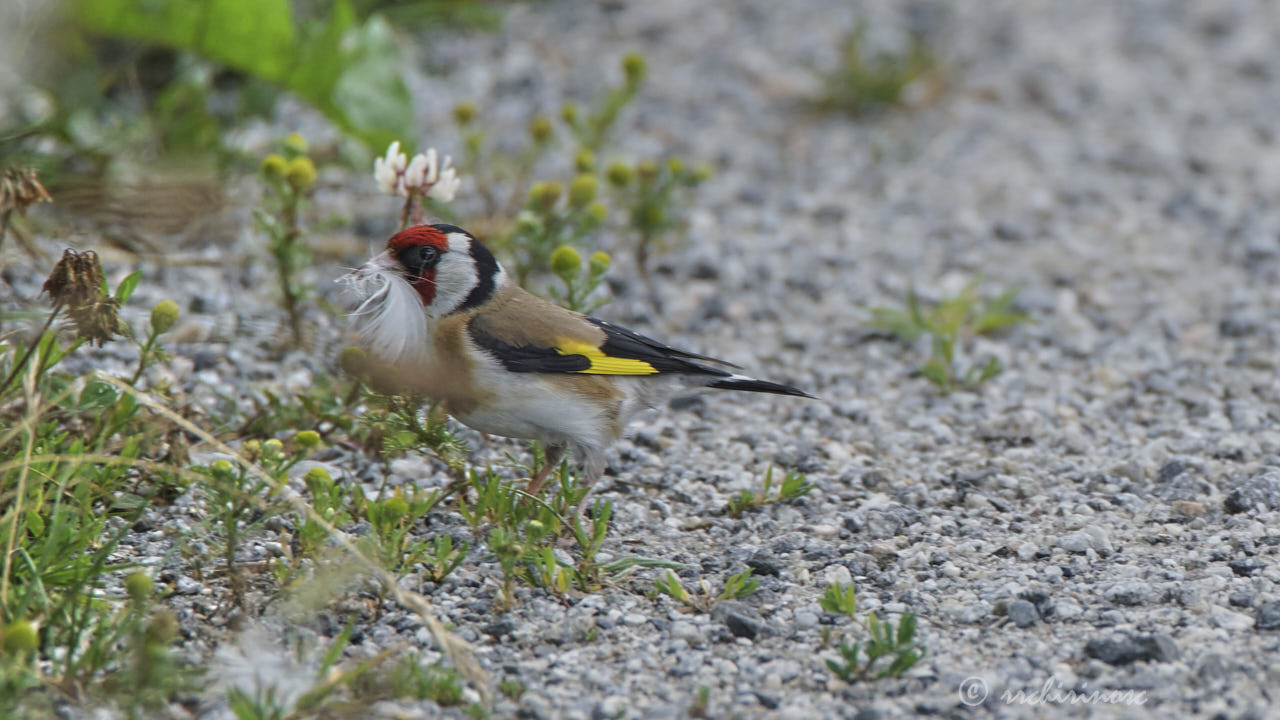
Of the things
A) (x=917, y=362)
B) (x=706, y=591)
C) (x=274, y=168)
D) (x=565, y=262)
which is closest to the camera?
(x=706, y=591)

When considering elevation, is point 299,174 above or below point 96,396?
above

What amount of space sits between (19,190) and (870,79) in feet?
16.2

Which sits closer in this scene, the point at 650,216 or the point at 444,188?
the point at 444,188

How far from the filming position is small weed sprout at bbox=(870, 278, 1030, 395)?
532 centimetres

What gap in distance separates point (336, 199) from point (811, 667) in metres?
3.80

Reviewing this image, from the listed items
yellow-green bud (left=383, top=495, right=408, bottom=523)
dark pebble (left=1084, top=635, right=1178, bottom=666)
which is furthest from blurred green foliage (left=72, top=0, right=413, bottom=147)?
dark pebble (left=1084, top=635, right=1178, bottom=666)

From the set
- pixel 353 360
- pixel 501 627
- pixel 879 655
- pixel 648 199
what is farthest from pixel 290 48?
pixel 879 655

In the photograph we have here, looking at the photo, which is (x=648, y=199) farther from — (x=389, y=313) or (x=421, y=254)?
(x=389, y=313)

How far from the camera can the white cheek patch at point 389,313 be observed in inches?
160

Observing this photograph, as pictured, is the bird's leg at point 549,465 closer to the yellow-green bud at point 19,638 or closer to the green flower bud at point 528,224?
the green flower bud at point 528,224

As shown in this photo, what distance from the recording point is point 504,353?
398 centimetres

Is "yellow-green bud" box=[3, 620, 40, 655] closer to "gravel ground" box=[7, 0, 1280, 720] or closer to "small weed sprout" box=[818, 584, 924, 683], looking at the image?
"gravel ground" box=[7, 0, 1280, 720]

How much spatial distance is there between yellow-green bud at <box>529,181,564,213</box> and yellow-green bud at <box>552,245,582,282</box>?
1.96ft

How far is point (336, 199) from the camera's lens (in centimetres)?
632
